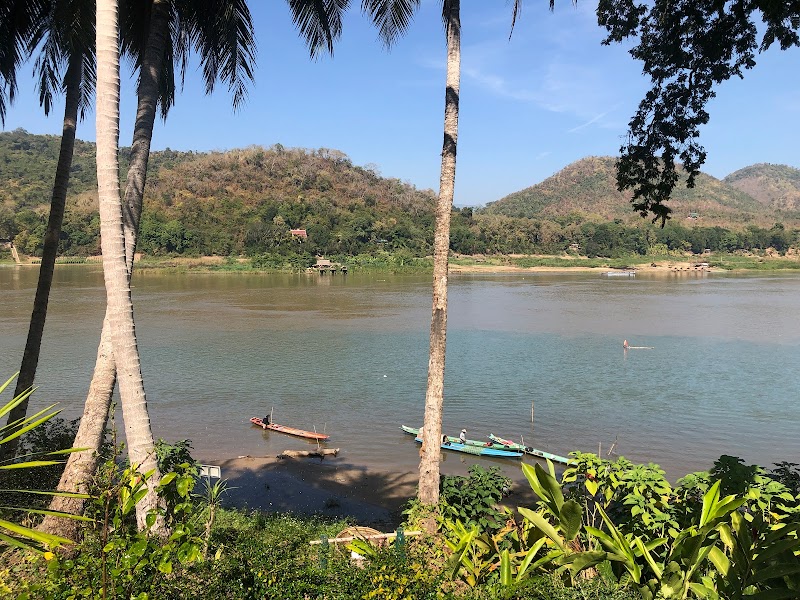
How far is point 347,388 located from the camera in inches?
713

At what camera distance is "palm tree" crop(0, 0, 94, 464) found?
5.77 meters

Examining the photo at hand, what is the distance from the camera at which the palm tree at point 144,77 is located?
4762mm

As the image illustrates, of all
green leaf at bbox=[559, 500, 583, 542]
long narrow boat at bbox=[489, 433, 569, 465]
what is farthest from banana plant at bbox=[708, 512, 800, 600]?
long narrow boat at bbox=[489, 433, 569, 465]

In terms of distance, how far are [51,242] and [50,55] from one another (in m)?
2.46

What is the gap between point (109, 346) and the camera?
4719mm

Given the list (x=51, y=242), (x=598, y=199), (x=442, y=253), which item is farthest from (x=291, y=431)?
(x=598, y=199)

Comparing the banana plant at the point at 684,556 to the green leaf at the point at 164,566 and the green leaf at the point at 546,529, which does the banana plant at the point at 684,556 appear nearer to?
the green leaf at the point at 546,529

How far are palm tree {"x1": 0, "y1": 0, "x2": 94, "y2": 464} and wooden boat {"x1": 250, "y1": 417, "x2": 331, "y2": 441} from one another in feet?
23.8

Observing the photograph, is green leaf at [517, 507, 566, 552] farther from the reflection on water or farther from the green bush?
the reflection on water

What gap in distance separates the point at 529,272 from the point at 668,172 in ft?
241

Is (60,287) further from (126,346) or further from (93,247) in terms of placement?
(126,346)

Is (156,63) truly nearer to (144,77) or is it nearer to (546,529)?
(144,77)

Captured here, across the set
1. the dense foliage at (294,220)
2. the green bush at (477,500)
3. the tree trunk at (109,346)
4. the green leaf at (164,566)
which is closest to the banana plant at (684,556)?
the green bush at (477,500)

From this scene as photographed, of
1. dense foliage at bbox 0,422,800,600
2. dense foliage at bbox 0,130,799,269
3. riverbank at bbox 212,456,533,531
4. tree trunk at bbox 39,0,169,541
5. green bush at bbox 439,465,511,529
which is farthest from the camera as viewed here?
dense foliage at bbox 0,130,799,269
